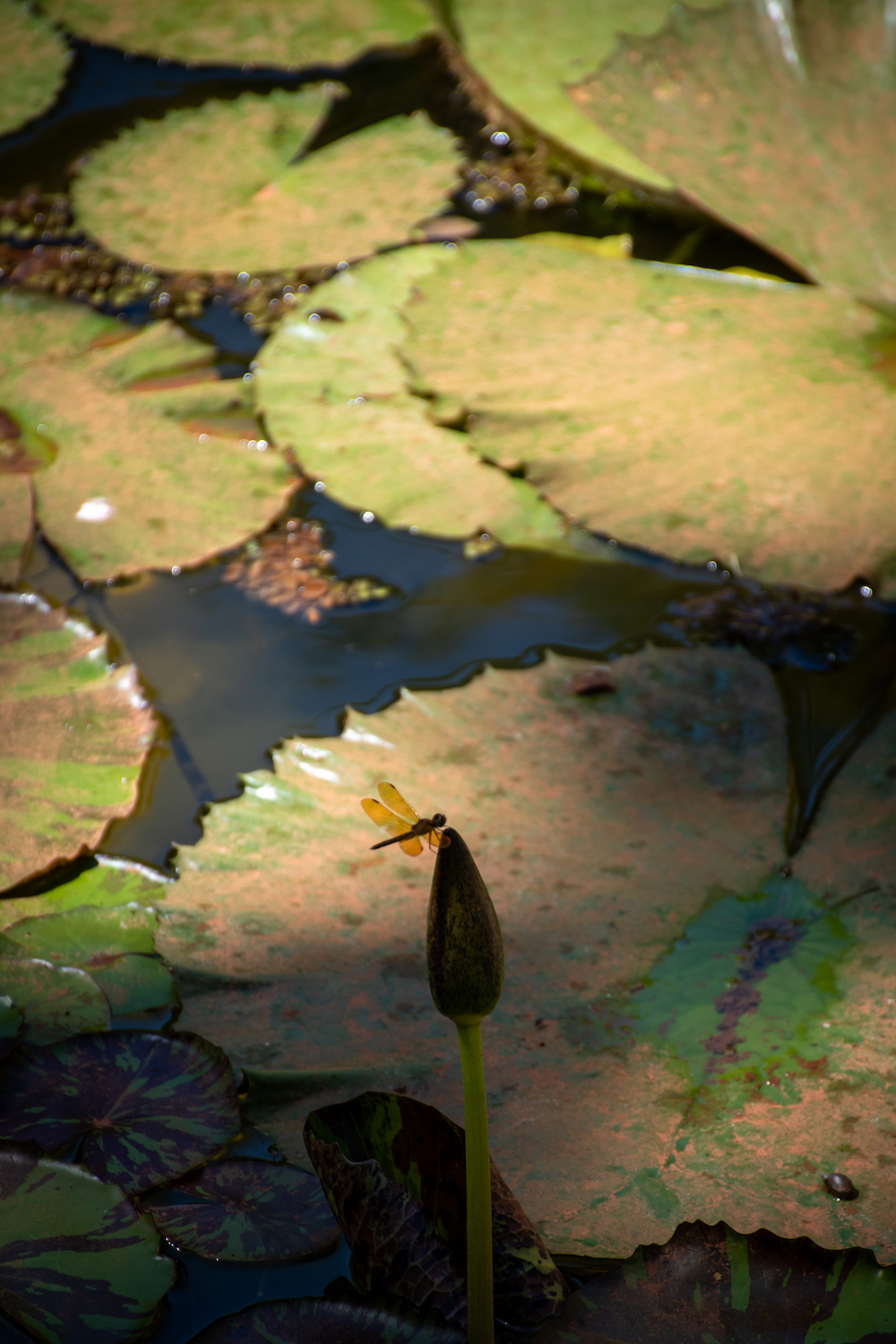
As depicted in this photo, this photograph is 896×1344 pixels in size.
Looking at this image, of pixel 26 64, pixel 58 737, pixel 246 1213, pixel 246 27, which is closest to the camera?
pixel 246 1213

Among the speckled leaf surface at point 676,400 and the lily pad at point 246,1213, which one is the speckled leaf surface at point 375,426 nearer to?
the speckled leaf surface at point 676,400

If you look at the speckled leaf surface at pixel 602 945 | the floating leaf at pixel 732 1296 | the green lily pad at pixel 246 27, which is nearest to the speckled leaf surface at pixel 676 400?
the speckled leaf surface at pixel 602 945

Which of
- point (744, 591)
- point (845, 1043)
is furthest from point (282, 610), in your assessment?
point (845, 1043)

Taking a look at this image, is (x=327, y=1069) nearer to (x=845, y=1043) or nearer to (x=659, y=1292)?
(x=659, y=1292)

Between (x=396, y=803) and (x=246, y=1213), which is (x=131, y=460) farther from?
(x=396, y=803)

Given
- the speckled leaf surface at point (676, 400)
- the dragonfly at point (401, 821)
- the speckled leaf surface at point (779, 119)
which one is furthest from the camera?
the speckled leaf surface at point (779, 119)

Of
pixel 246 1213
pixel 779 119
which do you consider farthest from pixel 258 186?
pixel 246 1213

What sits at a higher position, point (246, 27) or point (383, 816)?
point (246, 27)
